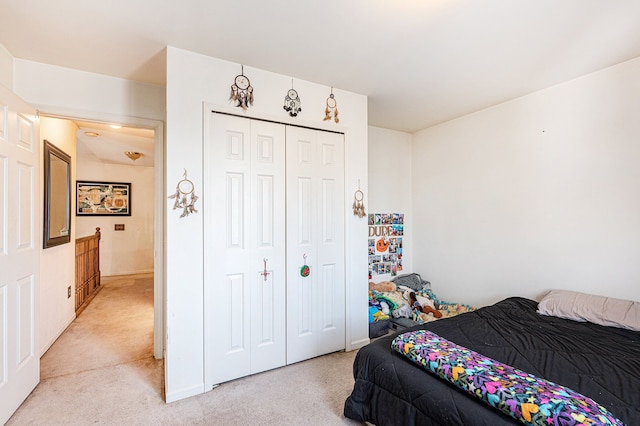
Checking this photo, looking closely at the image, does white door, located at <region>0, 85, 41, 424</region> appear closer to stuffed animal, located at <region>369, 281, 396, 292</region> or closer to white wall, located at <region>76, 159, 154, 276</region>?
stuffed animal, located at <region>369, 281, 396, 292</region>

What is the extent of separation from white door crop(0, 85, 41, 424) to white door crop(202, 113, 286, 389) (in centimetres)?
115

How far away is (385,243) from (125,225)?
579 centimetres

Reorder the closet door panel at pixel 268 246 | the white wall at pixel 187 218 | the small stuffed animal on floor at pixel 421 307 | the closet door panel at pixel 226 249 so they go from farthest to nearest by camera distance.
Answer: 1. the small stuffed animal on floor at pixel 421 307
2. the closet door panel at pixel 268 246
3. the closet door panel at pixel 226 249
4. the white wall at pixel 187 218

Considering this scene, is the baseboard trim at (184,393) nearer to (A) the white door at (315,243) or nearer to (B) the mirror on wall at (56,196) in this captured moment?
(A) the white door at (315,243)

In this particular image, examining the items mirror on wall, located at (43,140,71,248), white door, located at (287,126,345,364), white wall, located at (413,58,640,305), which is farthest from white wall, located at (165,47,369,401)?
white wall, located at (413,58,640,305)

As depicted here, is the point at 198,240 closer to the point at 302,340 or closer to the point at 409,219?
the point at 302,340

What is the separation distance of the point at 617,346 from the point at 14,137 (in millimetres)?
3899

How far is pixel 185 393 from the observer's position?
2.08m

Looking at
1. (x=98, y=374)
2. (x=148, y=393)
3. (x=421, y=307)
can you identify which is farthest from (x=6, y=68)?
(x=421, y=307)

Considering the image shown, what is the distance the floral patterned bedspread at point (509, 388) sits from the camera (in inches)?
39.8

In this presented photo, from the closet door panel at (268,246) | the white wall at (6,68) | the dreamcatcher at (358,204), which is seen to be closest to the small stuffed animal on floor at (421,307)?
the dreamcatcher at (358,204)

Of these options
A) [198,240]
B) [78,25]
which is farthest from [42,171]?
[198,240]

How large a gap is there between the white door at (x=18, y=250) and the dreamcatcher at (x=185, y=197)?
0.97 m

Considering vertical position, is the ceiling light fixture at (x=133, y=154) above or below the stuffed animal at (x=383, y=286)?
above
